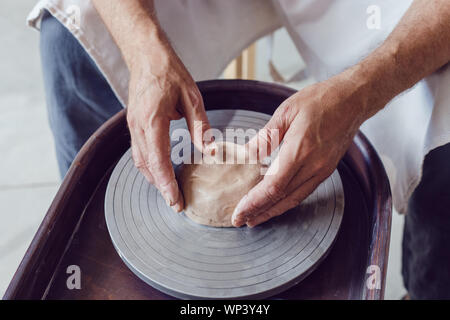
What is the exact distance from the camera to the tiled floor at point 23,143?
135 centimetres

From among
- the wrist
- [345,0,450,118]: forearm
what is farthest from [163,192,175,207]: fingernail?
[345,0,450,118]: forearm

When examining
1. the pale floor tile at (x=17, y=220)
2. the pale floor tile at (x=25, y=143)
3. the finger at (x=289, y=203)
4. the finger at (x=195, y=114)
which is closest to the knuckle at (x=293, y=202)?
the finger at (x=289, y=203)

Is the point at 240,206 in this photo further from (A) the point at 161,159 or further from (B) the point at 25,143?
(B) the point at 25,143

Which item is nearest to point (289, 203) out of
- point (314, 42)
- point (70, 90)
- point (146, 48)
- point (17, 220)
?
point (146, 48)

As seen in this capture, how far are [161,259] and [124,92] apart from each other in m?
0.44

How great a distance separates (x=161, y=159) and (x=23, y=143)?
1146 millimetres

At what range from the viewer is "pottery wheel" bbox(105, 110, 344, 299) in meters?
0.62

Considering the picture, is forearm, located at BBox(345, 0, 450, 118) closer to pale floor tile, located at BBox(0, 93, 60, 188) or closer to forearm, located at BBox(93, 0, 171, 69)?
forearm, located at BBox(93, 0, 171, 69)

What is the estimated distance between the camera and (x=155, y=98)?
0.70m

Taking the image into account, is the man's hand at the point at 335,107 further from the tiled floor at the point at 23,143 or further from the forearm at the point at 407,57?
the tiled floor at the point at 23,143

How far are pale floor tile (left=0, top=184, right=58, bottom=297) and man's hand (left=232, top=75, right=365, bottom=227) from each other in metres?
0.92

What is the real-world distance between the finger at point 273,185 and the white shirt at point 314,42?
1.01ft
